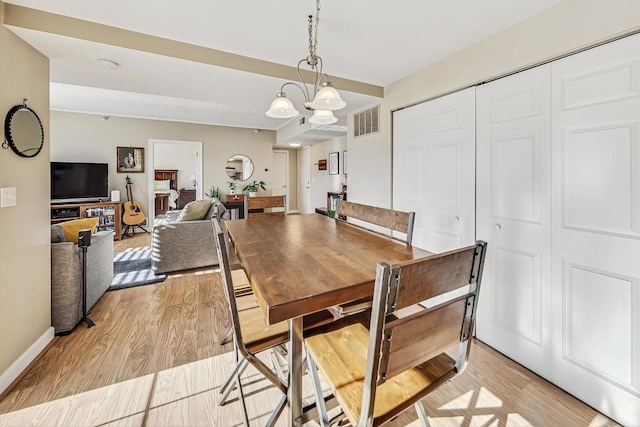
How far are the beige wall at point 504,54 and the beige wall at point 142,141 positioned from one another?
4186 millimetres

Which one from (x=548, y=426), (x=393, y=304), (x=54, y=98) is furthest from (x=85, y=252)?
(x=54, y=98)

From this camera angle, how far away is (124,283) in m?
3.14

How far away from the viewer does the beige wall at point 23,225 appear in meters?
1.60

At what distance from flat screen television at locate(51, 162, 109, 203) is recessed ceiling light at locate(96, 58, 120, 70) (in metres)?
3.98

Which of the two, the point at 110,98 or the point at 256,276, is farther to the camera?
the point at 110,98

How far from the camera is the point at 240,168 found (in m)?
6.90

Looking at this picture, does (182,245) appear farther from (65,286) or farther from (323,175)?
(323,175)

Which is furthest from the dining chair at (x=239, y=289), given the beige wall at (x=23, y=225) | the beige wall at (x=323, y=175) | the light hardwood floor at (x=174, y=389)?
the beige wall at (x=323, y=175)

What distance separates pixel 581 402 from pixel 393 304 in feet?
5.42

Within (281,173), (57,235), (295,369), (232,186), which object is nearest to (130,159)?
(232,186)

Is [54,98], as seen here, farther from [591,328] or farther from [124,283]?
[591,328]

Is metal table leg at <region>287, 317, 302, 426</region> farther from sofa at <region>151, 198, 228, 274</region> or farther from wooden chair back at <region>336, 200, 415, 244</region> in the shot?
sofa at <region>151, 198, 228, 274</region>

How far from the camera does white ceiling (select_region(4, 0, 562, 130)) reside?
169 cm

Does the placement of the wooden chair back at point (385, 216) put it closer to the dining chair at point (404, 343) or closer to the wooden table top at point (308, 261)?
the wooden table top at point (308, 261)
